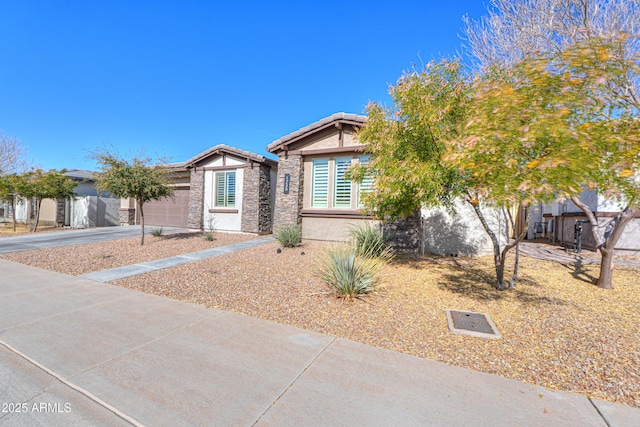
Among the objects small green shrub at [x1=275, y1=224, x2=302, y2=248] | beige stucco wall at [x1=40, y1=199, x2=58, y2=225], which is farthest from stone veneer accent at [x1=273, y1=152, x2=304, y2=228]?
beige stucco wall at [x1=40, y1=199, x2=58, y2=225]

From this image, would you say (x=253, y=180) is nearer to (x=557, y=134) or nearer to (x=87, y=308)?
(x=87, y=308)

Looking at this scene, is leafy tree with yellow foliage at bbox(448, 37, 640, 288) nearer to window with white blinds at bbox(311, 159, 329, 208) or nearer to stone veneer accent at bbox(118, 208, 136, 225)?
window with white blinds at bbox(311, 159, 329, 208)

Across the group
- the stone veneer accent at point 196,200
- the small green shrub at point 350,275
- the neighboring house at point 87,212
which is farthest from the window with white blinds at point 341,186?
the neighboring house at point 87,212

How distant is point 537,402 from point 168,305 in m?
5.34

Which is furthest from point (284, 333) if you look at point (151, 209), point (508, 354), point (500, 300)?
point (151, 209)

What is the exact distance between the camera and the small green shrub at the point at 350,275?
525 centimetres

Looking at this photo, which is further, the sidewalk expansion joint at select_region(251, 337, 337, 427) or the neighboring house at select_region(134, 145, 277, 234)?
the neighboring house at select_region(134, 145, 277, 234)

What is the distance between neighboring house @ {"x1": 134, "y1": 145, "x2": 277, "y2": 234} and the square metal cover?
34.5 ft

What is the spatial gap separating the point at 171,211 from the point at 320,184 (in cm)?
1117

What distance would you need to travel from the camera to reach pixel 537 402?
2637 millimetres

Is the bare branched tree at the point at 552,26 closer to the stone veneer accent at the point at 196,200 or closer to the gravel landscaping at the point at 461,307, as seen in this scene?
the gravel landscaping at the point at 461,307

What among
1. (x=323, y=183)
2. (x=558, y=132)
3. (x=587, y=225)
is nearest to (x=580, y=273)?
(x=587, y=225)

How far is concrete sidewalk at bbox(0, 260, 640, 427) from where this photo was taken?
2408 millimetres

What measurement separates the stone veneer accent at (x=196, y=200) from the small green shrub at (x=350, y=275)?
1152 cm
